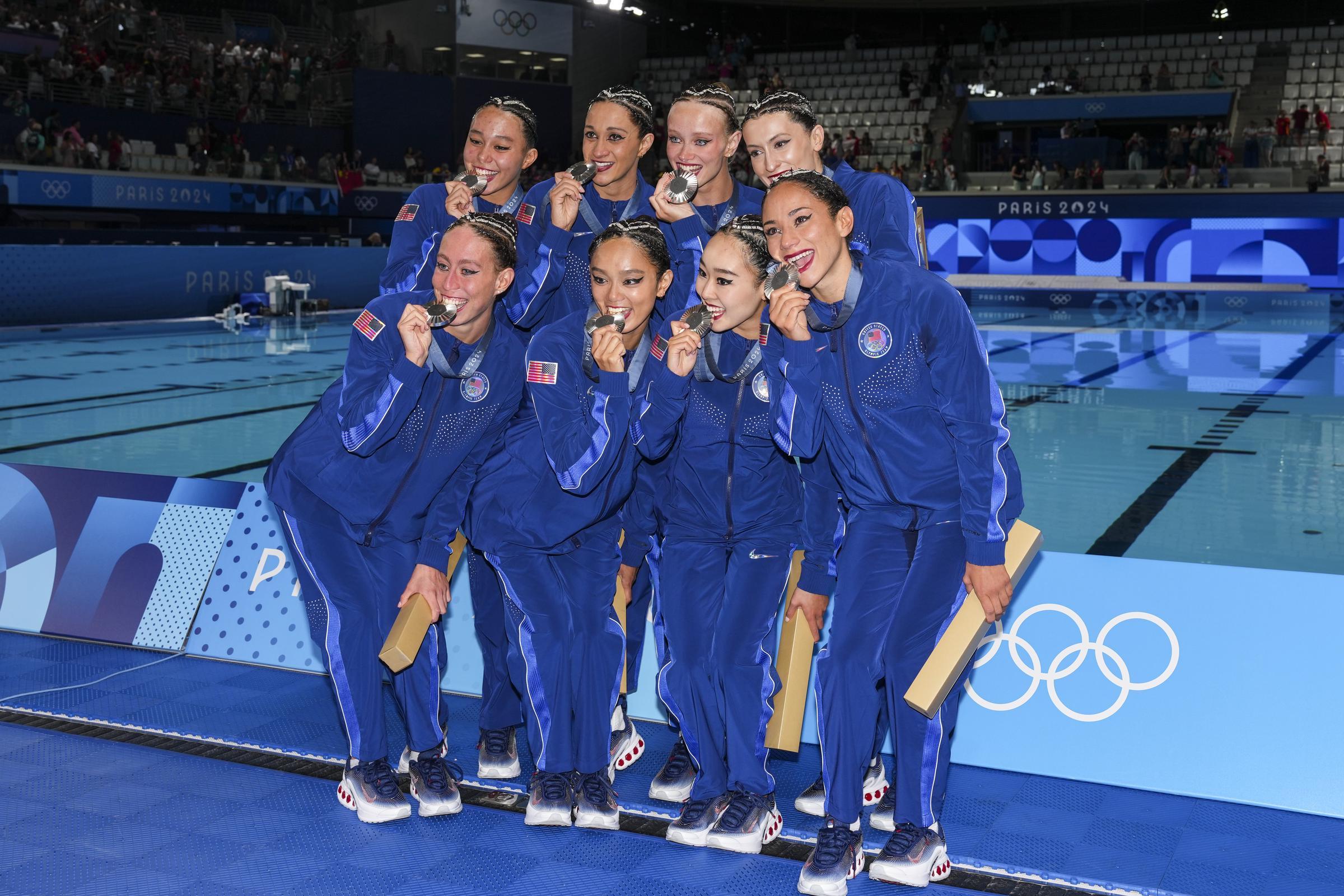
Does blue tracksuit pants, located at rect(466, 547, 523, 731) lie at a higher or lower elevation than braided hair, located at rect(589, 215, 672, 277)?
lower

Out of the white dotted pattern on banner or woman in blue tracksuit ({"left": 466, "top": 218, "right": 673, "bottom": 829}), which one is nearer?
woman in blue tracksuit ({"left": 466, "top": 218, "right": 673, "bottom": 829})

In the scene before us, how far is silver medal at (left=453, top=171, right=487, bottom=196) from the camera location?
4148mm

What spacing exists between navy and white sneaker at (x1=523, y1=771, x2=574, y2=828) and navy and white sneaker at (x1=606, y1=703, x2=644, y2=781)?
37 cm

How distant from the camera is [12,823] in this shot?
3363 millimetres

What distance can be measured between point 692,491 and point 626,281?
2.02ft

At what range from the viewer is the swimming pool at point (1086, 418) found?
6.90 m

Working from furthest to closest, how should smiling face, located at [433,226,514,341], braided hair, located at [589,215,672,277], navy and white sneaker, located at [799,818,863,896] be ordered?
1. smiling face, located at [433,226,514,341]
2. braided hair, located at [589,215,672,277]
3. navy and white sneaker, located at [799,818,863,896]

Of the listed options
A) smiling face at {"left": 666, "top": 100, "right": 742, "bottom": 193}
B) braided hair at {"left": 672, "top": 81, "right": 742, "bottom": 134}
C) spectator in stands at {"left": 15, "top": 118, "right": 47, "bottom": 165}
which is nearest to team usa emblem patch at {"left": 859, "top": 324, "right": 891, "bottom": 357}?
smiling face at {"left": 666, "top": 100, "right": 742, "bottom": 193}

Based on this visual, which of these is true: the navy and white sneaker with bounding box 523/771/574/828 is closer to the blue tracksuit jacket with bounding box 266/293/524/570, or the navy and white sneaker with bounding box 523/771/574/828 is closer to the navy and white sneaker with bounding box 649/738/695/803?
the navy and white sneaker with bounding box 649/738/695/803

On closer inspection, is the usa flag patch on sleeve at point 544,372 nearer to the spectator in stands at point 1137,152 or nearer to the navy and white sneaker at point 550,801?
the navy and white sneaker at point 550,801

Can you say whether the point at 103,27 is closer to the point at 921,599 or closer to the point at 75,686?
the point at 75,686

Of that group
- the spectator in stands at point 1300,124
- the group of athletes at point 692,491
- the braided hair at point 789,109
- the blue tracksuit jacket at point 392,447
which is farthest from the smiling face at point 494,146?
the spectator in stands at point 1300,124

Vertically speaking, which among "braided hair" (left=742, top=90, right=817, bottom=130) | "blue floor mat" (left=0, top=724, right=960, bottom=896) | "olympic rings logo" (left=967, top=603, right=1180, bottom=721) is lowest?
"blue floor mat" (left=0, top=724, right=960, bottom=896)

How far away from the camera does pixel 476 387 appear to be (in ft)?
11.8
